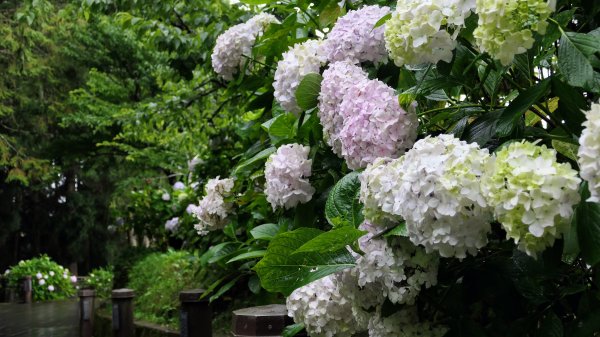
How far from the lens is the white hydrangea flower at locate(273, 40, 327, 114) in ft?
6.55

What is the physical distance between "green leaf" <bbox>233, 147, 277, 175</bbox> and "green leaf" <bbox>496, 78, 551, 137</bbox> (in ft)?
4.09

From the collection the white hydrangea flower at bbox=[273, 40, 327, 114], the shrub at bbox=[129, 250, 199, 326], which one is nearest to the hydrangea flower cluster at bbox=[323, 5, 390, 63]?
the white hydrangea flower at bbox=[273, 40, 327, 114]

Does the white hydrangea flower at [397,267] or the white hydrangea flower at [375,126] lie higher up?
the white hydrangea flower at [375,126]

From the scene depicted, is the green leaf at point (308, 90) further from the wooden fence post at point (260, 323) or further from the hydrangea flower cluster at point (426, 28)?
the wooden fence post at point (260, 323)

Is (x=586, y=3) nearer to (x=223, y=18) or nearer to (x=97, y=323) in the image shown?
(x=223, y=18)

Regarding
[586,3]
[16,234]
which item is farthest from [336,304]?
[16,234]

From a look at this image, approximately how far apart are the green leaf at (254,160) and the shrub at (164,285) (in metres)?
4.00

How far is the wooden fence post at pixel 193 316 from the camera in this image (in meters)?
4.03

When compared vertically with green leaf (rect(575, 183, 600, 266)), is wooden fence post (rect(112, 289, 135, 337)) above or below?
below

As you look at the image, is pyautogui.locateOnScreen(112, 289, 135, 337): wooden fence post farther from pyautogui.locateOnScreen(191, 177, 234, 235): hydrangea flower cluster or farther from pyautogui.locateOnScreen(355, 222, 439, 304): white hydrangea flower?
pyautogui.locateOnScreen(355, 222, 439, 304): white hydrangea flower

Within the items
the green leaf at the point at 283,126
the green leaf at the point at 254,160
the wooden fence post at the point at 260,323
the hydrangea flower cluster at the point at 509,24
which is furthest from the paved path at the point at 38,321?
the hydrangea flower cluster at the point at 509,24

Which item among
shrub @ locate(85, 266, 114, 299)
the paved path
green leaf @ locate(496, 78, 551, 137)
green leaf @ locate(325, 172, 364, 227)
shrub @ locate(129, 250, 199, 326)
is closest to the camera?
green leaf @ locate(496, 78, 551, 137)

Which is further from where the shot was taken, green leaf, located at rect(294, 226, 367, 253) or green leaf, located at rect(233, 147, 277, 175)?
green leaf, located at rect(233, 147, 277, 175)

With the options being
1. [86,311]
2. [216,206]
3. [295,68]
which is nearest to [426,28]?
[295,68]
